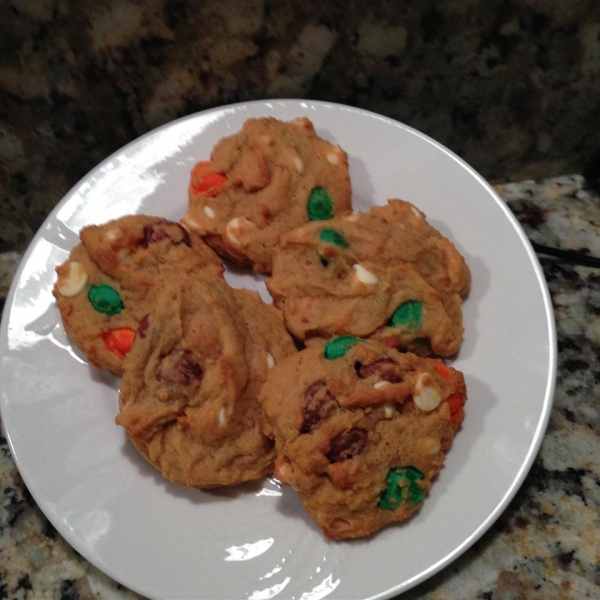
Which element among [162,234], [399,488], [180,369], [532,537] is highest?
[162,234]

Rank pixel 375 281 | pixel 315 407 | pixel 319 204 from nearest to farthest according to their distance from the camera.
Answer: pixel 315 407 → pixel 375 281 → pixel 319 204

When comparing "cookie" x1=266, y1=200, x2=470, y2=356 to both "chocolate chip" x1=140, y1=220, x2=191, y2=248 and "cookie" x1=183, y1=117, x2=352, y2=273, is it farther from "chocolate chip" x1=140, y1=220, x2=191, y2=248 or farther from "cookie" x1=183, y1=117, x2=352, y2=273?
"chocolate chip" x1=140, y1=220, x2=191, y2=248

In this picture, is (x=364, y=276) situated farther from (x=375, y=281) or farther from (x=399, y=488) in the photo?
(x=399, y=488)

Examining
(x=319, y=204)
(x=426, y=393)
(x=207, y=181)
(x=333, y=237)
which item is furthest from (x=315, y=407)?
(x=207, y=181)

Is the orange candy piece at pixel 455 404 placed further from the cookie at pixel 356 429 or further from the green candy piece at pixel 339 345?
the green candy piece at pixel 339 345

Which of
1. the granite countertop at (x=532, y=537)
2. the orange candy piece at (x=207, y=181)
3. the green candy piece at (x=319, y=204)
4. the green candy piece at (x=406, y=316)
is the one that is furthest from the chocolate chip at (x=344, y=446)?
the orange candy piece at (x=207, y=181)

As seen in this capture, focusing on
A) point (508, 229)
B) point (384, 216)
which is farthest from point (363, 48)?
point (508, 229)
